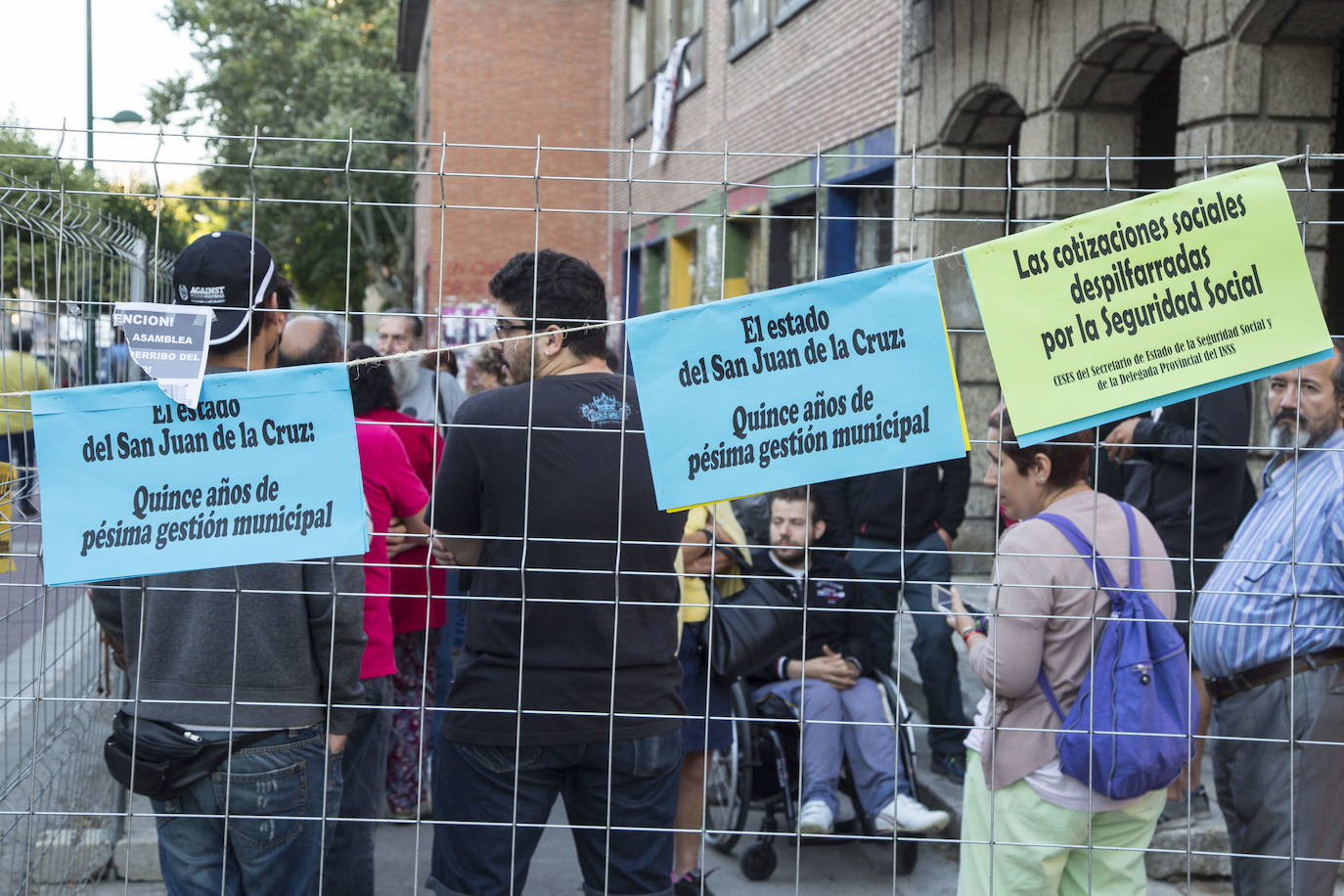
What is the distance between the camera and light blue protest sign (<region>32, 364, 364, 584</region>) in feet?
7.77

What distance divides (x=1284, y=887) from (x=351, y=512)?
2458mm

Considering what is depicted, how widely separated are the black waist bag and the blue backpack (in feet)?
5.88

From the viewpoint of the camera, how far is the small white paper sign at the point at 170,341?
237cm

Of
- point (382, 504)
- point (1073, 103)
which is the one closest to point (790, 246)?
point (1073, 103)

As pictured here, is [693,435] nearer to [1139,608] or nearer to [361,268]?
[1139,608]

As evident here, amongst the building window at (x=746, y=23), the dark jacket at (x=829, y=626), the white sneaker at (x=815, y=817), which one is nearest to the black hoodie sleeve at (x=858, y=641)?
the dark jacket at (x=829, y=626)

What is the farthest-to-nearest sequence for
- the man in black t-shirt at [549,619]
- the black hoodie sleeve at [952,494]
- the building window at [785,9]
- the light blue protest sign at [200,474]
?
the building window at [785,9] → the black hoodie sleeve at [952,494] → the man in black t-shirt at [549,619] → the light blue protest sign at [200,474]

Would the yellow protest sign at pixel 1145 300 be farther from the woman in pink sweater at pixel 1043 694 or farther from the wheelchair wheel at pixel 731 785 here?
the wheelchair wheel at pixel 731 785

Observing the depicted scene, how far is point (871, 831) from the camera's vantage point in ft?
18.0

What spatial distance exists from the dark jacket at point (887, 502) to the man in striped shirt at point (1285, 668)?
107 inches

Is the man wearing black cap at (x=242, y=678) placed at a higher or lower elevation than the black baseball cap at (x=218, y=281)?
lower

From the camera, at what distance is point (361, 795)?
4.08 m

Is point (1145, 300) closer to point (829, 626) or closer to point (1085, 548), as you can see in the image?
point (1085, 548)

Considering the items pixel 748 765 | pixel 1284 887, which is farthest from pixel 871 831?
pixel 1284 887
